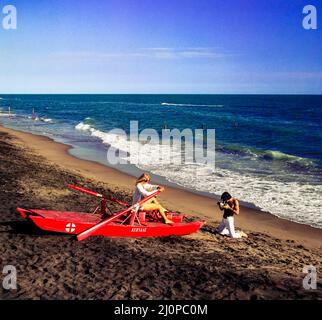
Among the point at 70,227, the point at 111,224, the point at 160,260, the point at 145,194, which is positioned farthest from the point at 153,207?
the point at 70,227

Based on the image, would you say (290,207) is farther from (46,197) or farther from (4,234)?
(4,234)

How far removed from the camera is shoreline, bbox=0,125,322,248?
1267 centimetres

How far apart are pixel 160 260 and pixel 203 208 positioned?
6.17 meters

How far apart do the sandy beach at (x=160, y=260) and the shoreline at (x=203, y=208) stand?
0.13 ft

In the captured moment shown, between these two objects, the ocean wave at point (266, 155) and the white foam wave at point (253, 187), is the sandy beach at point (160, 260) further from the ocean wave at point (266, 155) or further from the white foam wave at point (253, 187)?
the ocean wave at point (266, 155)

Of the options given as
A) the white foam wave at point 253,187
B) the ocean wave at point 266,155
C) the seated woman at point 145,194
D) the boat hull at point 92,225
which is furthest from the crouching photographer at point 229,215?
the ocean wave at point 266,155

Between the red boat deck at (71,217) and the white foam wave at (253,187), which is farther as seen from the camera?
the white foam wave at (253,187)

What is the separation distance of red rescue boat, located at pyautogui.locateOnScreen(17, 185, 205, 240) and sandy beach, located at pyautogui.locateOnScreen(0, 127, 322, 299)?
259mm

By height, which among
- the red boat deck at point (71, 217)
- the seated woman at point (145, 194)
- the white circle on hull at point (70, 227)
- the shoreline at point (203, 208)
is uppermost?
the seated woman at point (145, 194)

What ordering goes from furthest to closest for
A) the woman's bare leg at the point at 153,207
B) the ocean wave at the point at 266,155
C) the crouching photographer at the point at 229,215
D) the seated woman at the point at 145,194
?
the ocean wave at the point at 266,155 → the crouching photographer at the point at 229,215 → the woman's bare leg at the point at 153,207 → the seated woman at the point at 145,194

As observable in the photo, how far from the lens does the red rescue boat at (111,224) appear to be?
10336 mm

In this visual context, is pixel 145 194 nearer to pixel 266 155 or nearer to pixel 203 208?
pixel 203 208

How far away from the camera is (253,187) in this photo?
1902 cm

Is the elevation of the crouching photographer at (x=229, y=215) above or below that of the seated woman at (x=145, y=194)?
below
